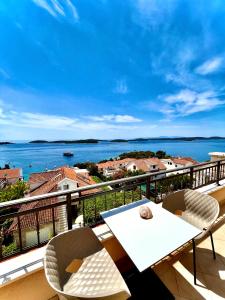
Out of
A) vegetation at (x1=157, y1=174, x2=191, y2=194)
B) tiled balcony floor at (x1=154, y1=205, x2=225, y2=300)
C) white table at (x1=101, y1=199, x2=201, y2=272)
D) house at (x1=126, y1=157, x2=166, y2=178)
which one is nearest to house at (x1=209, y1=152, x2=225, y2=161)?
vegetation at (x1=157, y1=174, x2=191, y2=194)

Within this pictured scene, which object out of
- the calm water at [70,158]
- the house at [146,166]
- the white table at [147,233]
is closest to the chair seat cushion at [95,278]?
the white table at [147,233]

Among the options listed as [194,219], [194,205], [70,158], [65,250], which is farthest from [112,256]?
[70,158]

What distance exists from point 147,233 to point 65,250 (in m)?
0.76

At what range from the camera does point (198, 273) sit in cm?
206

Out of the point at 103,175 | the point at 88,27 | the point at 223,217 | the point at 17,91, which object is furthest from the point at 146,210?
the point at 103,175

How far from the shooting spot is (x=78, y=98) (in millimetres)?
30547

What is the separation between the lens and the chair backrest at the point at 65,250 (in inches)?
50.9

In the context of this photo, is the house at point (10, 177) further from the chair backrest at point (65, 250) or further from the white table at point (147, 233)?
the white table at point (147, 233)

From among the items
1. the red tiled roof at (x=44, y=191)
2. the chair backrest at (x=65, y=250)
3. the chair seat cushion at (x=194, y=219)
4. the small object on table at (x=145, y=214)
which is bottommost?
the red tiled roof at (x=44, y=191)

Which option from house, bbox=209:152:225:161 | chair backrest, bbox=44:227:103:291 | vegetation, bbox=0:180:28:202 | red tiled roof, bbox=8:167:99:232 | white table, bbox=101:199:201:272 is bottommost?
vegetation, bbox=0:180:28:202

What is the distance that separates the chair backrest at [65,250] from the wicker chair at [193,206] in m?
1.21

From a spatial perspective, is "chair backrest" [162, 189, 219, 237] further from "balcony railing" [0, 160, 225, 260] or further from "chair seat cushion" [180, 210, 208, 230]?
"balcony railing" [0, 160, 225, 260]

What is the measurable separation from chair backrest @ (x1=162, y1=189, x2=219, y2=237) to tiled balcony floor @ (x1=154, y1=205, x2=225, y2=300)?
50 centimetres

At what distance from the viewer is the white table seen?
1.27 meters
